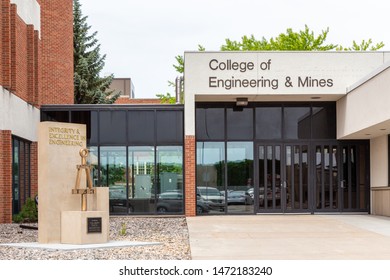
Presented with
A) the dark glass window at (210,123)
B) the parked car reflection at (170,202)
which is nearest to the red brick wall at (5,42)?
the parked car reflection at (170,202)

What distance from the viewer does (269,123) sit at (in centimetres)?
2736

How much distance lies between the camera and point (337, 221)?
2328 cm

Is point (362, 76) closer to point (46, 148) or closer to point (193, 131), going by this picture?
point (193, 131)

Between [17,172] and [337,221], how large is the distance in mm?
10816

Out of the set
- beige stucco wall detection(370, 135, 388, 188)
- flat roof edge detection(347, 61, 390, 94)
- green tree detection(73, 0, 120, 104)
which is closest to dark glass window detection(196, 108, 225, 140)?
flat roof edge detection(347, 61, 390, 94)

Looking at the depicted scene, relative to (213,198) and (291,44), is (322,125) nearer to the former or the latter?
(213,198)

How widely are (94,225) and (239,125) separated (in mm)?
11869

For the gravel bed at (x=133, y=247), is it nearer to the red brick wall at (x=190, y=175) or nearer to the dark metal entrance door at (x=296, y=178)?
the red brick wall at (x=190, y=175)

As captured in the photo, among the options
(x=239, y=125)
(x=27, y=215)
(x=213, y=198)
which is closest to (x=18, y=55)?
(x=27, y=215)

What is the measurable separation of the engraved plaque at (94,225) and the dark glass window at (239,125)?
1144 centimetres

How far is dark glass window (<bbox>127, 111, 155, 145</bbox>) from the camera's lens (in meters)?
27.1

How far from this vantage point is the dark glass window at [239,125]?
2725cm

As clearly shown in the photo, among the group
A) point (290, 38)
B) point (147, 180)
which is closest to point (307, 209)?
point (147, 180)
